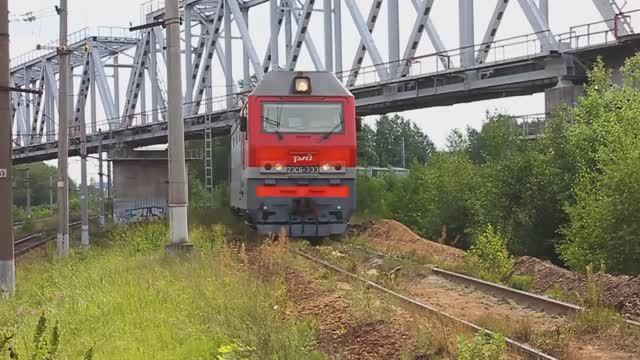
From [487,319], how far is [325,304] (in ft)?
6.73

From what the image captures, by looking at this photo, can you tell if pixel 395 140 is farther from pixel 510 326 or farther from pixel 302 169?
pixel 510 326

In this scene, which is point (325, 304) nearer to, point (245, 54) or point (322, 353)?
point (322, 353)

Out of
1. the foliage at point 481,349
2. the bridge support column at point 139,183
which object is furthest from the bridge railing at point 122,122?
the foliage at point 481,349

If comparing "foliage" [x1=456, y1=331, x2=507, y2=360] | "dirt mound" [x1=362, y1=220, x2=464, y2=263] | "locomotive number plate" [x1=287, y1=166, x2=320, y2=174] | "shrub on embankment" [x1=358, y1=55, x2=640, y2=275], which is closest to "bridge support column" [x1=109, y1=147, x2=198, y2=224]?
"shrub on embankment" [x1=358, y1=55, x2=640, y2=275]

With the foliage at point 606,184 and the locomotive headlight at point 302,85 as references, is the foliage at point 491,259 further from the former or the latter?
the locomotive headlight at point 302,85

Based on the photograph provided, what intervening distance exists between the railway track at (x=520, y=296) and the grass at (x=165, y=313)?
11.2ft

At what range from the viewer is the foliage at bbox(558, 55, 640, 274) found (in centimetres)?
1552

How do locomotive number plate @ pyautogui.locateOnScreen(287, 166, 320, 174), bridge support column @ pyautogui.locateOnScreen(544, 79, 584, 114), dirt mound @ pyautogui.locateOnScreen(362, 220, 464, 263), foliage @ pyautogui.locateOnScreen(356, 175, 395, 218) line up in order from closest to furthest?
dirt mound @ pyautogui.locateOnScreen(362, 220, 464, 263) → locomotive number plate @ pyautogui.locateOnScreen(287, 166, 320, 174) → bridge support column @ pyautogui.locateOnScreen(544, 79, 584, 114) → foliage @ pyautogui.locateOnScreen(356, 175, 395, 218)

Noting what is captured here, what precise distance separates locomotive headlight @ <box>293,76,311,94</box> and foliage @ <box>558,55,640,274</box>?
6.34 meters

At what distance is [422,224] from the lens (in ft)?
98.4

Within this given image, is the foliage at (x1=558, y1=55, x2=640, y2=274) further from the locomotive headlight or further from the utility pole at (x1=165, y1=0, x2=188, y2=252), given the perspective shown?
the utility pole at (x1=165, y1=0, x2=188, y2=252)

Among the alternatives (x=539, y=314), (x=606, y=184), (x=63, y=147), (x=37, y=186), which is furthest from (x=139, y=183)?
(x=37, y=186)

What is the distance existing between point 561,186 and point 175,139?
11468 millimetres

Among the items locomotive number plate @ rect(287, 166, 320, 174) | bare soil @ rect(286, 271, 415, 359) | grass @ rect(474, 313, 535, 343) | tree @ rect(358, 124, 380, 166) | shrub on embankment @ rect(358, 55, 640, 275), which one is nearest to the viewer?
bare soil @ rect(286, 271, 415, 359)
